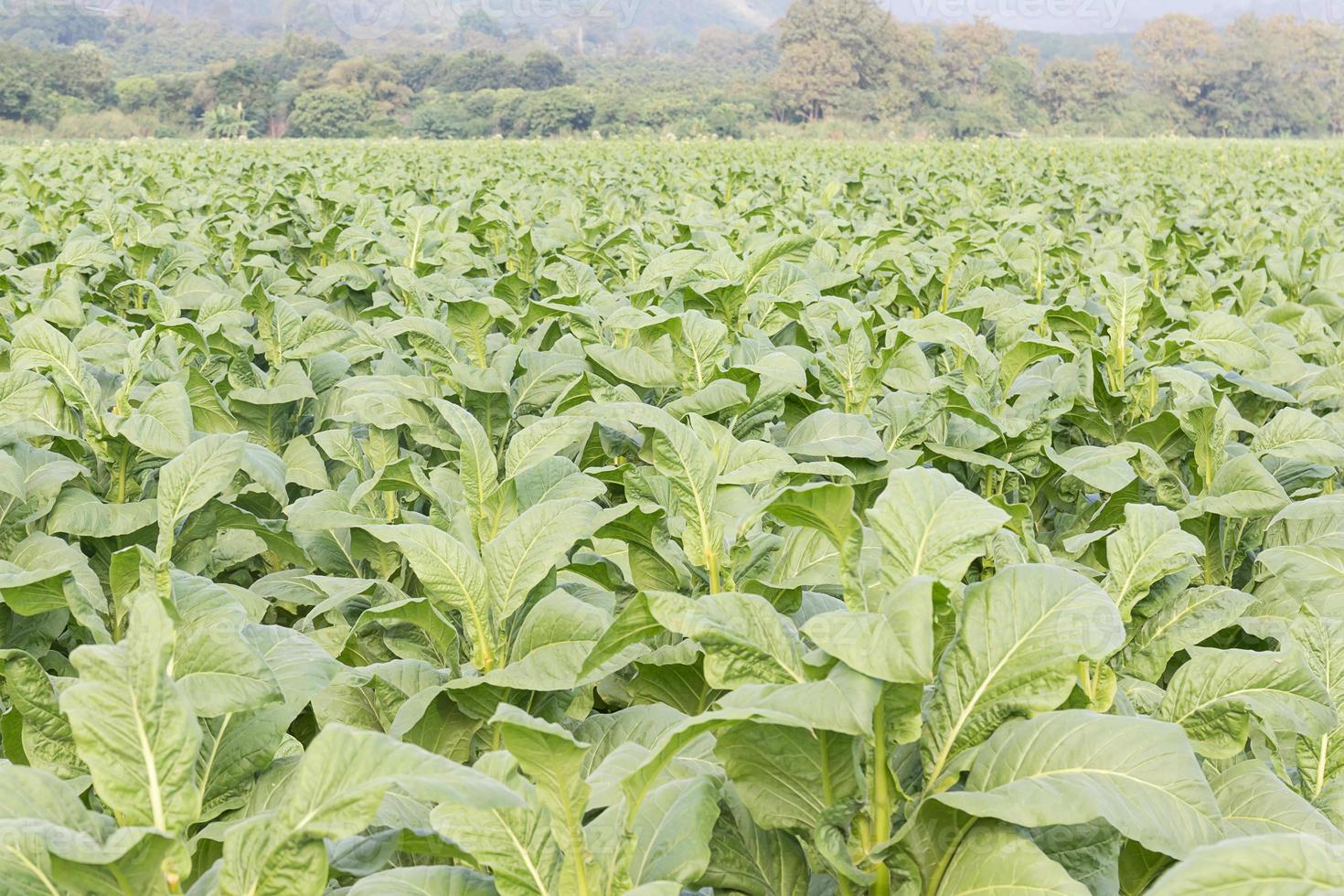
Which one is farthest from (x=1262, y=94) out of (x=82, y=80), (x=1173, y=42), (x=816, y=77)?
(x=82, y=80)

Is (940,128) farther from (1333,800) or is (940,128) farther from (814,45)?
(1333,800)

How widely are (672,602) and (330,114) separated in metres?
60.5

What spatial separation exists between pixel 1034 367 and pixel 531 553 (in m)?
1.96

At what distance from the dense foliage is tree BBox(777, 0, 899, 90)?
234 ft

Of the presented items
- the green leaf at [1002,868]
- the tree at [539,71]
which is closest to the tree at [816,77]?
the tree at [539,71]

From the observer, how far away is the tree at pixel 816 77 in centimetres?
6800

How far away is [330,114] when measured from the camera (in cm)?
5609

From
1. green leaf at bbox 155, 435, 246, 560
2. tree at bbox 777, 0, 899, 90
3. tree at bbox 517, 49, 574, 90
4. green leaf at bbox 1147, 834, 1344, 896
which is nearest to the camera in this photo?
green leaf at bbox 1147, 834, 1344, 896

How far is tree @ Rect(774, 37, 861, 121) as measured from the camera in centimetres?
6800

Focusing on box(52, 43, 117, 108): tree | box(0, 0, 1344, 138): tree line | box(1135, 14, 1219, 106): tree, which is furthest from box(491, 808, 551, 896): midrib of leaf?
box(1135, 14, 1219, 106): tree

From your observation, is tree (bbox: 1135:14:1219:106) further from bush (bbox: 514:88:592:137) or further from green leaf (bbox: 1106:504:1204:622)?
green leaf (bbox: 1106:504:1204:622)

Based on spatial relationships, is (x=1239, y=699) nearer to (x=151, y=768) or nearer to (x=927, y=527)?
(x=927, y=527)

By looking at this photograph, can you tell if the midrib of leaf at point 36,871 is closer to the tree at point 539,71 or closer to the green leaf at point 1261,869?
the green leaf at point 1261,869

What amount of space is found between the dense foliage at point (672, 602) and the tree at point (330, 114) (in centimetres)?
5666
